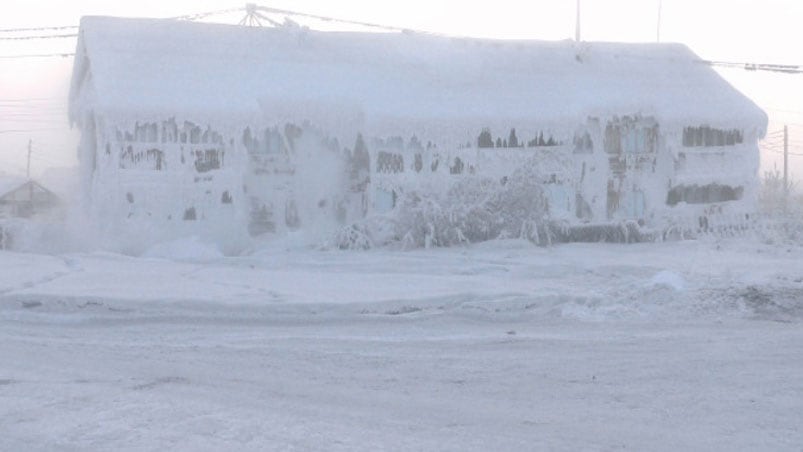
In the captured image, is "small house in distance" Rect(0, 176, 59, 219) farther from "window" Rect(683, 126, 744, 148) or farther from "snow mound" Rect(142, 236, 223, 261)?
"window" Rect(683, 126, 744, 148)

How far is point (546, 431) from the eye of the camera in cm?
654

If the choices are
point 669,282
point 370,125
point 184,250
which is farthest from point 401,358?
point 370,125

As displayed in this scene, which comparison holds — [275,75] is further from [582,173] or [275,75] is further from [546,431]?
[546,431]

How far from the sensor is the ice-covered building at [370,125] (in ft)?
70.2

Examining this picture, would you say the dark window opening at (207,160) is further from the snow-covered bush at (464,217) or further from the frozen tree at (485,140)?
the frozen tree at (485,140)

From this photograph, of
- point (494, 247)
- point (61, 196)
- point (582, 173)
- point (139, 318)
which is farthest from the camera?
point (61, 196)

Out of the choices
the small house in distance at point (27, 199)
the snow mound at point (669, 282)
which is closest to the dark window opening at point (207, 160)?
the snow mound at point (669, 282)

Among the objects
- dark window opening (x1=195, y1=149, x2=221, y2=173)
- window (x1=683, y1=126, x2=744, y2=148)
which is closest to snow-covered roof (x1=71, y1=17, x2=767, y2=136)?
window (x1=683, y1=126, x2=744, y2=148)

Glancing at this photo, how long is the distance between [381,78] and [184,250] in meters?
6.54

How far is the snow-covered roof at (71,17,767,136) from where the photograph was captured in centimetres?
2198

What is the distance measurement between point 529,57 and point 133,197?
10.8 meters

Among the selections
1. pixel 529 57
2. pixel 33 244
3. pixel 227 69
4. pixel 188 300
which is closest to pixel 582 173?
pixel 529 57

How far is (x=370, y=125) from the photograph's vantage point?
22266mm

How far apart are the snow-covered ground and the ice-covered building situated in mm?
5998
